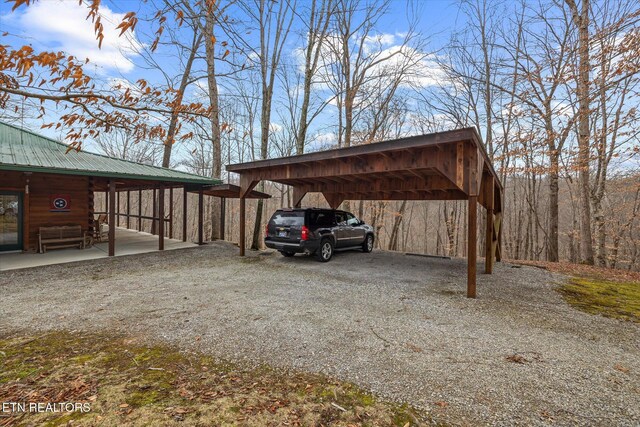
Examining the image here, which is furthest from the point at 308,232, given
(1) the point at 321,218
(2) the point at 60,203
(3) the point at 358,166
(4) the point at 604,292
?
(2) the point at 60,203

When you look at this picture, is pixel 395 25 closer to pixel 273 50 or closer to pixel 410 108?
pixel 410 108

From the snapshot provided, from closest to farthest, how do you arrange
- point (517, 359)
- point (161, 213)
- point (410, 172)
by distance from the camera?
point (517, 359) → point (410, 172) → point (161, 213)

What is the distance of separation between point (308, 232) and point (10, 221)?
10103 millimetres

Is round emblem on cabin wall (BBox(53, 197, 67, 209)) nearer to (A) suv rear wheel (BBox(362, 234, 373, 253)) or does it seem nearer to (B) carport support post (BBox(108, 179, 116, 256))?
(B) carport support post (BBox(108, 179, 116, 256))

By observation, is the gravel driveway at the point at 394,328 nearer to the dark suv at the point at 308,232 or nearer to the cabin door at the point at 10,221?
the dark suv at the point at 308,232

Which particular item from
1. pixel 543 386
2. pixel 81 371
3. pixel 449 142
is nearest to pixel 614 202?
pixel 449 142

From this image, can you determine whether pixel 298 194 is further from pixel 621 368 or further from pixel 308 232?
pixel 621 368

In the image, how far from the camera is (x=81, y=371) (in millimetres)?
2932

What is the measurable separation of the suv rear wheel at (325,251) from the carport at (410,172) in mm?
2139

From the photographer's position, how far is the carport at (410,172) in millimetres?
5590

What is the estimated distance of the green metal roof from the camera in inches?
315

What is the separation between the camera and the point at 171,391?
262cm

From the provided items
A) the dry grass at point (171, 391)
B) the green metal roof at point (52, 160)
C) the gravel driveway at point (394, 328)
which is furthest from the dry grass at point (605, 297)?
the green metal roof at point (52, 160)

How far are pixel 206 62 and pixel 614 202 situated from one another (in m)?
22.6
